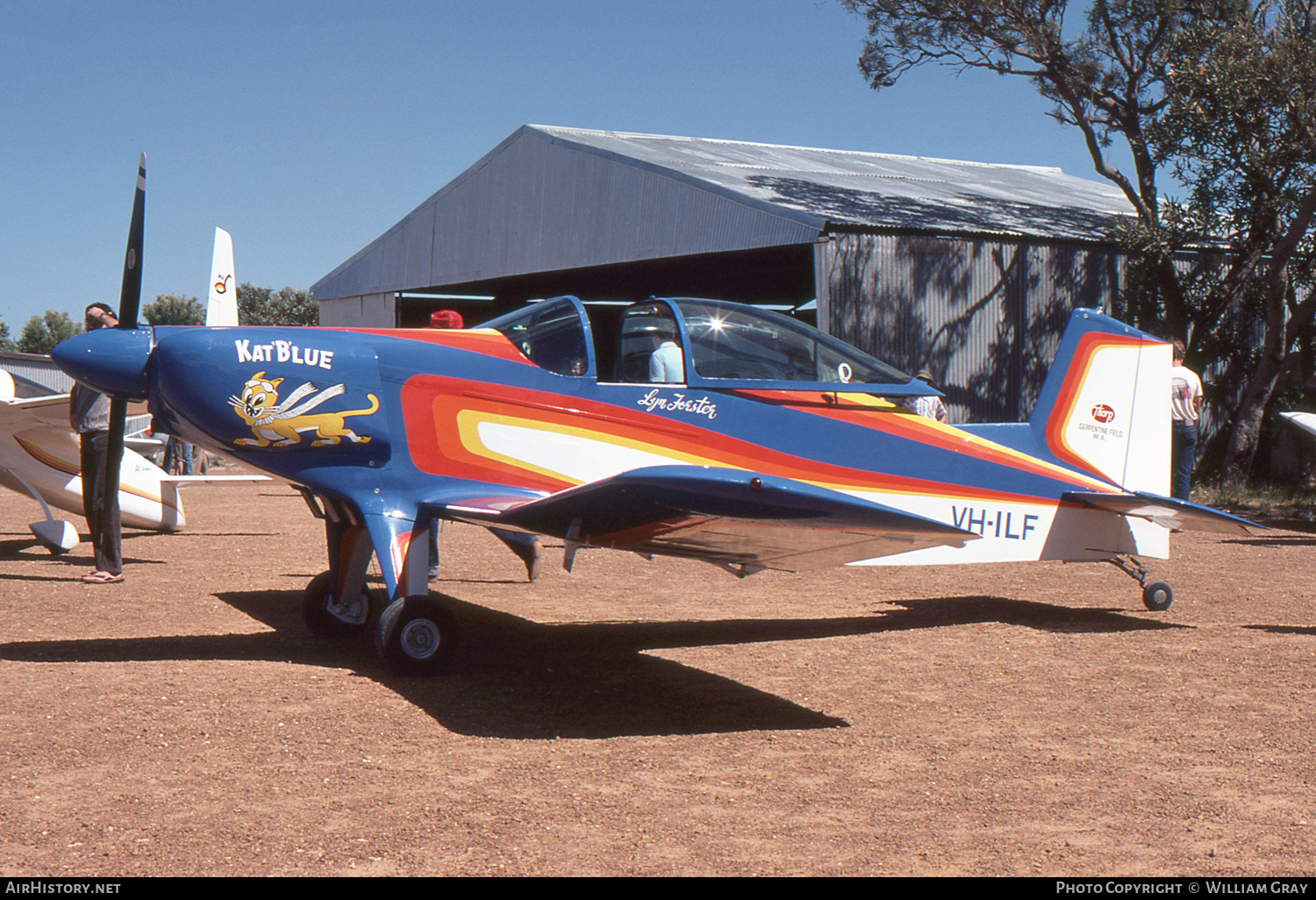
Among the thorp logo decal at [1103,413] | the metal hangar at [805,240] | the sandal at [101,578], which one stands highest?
the metal hangar at [805,240]

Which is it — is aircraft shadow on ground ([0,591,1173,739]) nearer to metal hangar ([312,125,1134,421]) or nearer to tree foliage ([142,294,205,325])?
metal hangar ([312,125,1134,421])

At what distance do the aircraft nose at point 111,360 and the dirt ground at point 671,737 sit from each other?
4.61ft

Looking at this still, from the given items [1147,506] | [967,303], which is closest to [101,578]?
[1147,506]

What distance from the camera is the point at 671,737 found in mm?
4430

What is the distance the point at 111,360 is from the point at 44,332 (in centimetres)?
8688

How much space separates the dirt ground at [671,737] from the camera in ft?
10.4

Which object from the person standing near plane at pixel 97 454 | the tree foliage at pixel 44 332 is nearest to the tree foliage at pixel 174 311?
the tree foliage at pixel 44 332

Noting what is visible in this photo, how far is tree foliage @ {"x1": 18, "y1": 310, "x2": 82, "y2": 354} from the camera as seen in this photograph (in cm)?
7806

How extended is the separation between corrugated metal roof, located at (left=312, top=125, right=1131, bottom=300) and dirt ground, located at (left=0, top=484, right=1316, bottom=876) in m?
9.80

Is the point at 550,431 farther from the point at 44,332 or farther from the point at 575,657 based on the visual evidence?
the point at 44,332

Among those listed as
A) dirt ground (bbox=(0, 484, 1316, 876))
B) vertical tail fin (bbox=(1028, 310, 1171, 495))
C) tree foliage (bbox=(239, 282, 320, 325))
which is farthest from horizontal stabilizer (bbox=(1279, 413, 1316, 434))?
tree foliage (bbox=(239, 282, 320, 325))

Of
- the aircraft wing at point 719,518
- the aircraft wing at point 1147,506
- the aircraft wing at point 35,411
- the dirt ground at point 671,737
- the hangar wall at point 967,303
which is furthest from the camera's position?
the hangar wall at point 967,303

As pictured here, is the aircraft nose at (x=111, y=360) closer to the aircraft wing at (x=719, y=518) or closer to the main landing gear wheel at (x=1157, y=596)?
the aircraft wing at (x=719, y=518)

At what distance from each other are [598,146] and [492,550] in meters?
11.5
